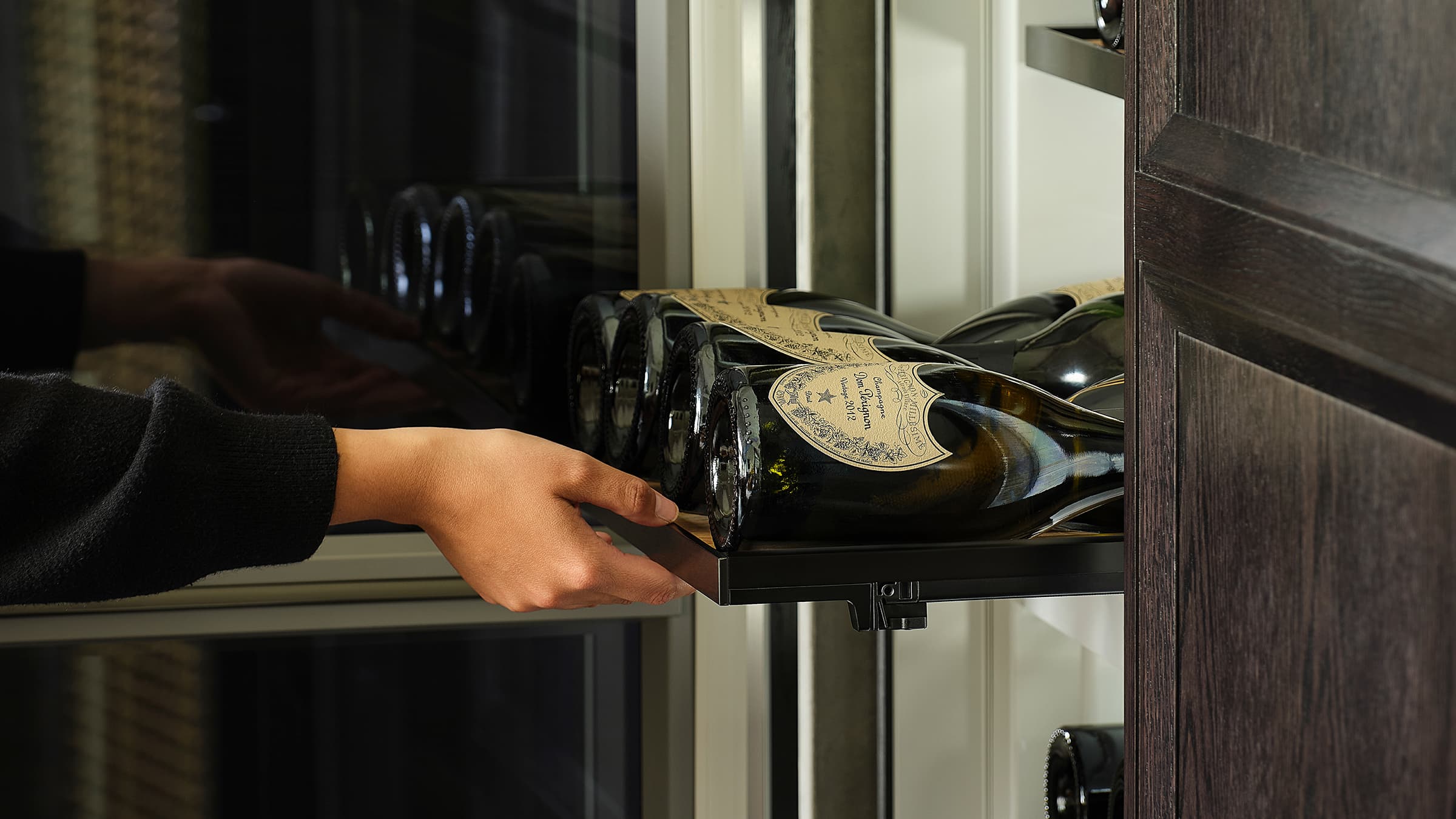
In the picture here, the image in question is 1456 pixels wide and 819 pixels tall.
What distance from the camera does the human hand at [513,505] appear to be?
62 cm

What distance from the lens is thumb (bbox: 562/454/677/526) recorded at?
61 centimetres

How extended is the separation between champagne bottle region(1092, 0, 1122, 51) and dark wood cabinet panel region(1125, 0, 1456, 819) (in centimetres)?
30

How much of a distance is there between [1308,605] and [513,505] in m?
0.41

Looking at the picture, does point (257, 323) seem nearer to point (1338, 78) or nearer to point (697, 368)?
point (697, 368)

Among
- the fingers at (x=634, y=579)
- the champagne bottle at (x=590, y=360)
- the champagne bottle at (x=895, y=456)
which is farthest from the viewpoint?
the champagne bottle at (x=590, y=360)

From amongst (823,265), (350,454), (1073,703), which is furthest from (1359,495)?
(823,265)

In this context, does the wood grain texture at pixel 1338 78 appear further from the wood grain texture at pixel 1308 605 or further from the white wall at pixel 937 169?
the white wall at pixel 937 169

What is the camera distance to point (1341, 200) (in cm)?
31

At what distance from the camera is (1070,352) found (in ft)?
2.39

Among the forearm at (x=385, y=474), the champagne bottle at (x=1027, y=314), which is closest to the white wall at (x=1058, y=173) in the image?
the champagne bottle at (x=1027, y=314)

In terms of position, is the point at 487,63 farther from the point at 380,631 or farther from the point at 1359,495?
the point at 1359,495

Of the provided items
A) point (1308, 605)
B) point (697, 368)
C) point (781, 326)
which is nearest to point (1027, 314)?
point (781, 326)

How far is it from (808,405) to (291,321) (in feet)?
2.74

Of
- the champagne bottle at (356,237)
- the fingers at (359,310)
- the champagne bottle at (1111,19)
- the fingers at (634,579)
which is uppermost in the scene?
the champagne bottle at (1111,19)
